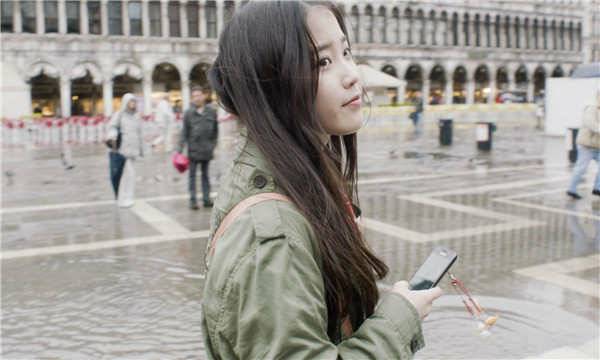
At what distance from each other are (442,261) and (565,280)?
15.7 feet

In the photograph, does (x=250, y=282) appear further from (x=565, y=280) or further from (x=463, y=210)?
(x=463, y=210)

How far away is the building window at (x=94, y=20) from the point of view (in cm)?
4241

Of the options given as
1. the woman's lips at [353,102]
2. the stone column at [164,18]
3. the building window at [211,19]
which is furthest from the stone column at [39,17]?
the woman's lips at [353,102]

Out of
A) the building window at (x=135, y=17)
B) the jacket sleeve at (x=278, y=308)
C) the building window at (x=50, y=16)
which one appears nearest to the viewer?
the jacket sleeve at (x=278, y=308)

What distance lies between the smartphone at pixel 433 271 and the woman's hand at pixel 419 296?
49 mm

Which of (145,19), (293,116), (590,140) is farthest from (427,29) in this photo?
(293,116)

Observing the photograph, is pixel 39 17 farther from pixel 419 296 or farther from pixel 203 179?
pixel 419 296

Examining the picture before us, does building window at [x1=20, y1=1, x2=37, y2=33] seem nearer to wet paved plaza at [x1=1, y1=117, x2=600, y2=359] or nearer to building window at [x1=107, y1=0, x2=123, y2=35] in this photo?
building window at [x1=107, y1=0, x2=123, y2=35]

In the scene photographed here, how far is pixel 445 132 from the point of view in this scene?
20.1 metres

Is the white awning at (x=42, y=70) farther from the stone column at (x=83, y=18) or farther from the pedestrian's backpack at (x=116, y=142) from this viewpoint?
the pedestrian's backpack at (x=116, y=142)

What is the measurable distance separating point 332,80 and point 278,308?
59 cm

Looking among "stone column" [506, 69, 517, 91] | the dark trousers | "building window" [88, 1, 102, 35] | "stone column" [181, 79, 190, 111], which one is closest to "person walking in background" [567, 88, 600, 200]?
the dark trousers

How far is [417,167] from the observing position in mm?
14508

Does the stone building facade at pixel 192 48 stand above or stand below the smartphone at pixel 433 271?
above
